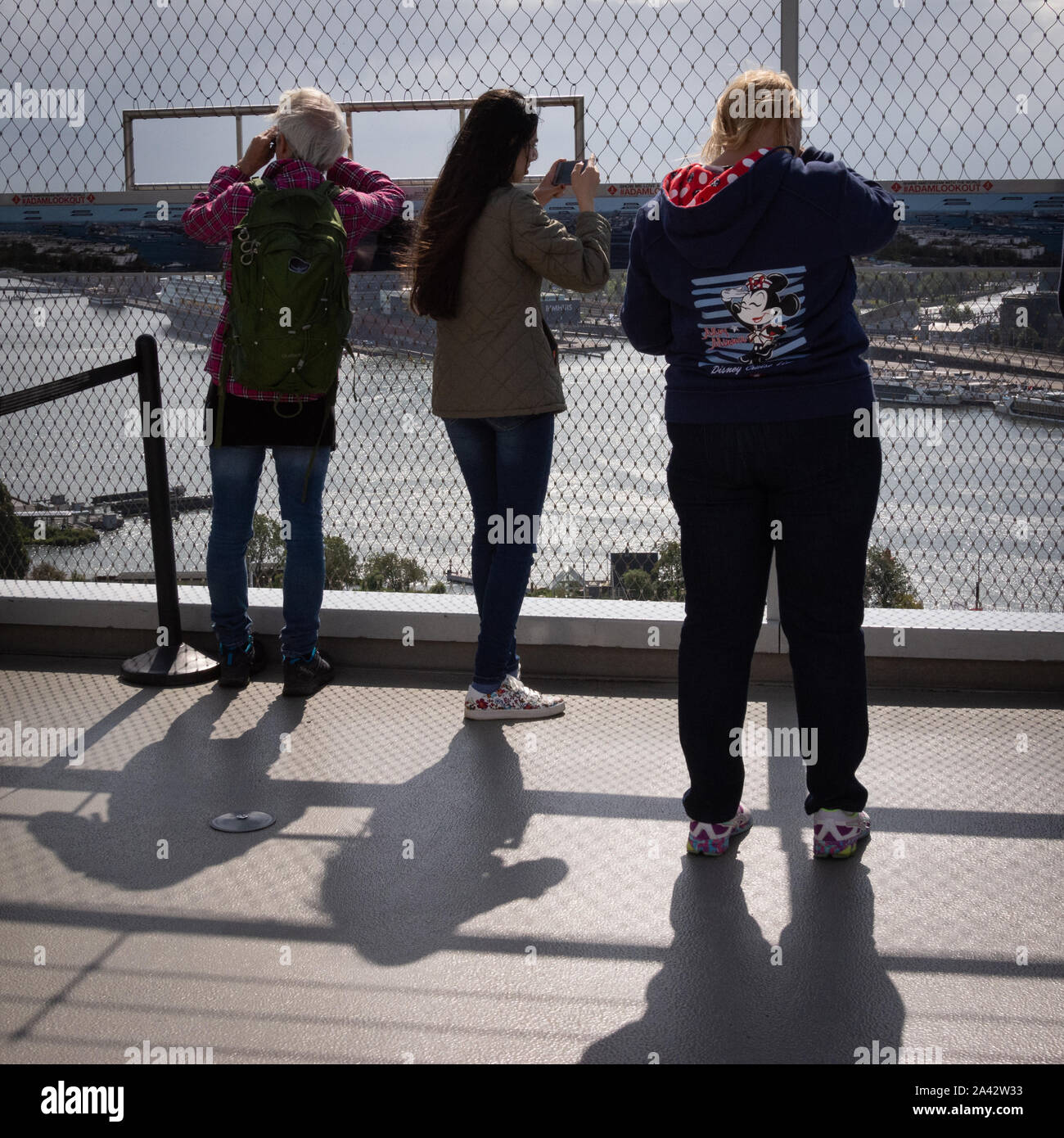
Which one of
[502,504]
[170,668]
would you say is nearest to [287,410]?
[502,504]

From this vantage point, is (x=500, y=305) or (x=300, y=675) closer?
(x=500, y=305)

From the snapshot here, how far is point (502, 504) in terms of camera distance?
356 cm

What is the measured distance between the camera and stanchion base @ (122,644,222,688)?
3.99m

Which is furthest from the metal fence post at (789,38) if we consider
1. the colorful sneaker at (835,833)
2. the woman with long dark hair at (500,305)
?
the colorful sneaker at (835,833)

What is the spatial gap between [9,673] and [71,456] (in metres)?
0.78

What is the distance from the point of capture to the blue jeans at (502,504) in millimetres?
3518

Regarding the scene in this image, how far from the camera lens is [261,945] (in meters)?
2.40

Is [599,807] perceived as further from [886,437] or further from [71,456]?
[71,456]

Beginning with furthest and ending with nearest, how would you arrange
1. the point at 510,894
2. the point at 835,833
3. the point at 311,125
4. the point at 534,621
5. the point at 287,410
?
the point at 534,621 → the point at 287,410 → the point at 311,125 → the point at 835,833 → the point at 510,894

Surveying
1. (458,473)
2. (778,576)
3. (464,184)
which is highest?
(464,184)

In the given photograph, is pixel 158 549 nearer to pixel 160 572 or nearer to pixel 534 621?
pixel 160 572

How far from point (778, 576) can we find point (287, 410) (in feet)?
5.59

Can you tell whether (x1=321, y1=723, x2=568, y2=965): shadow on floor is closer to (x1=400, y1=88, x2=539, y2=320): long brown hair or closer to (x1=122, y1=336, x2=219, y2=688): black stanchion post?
(x1=122, y1=336, x2=219, y2=688): black stanchion post
